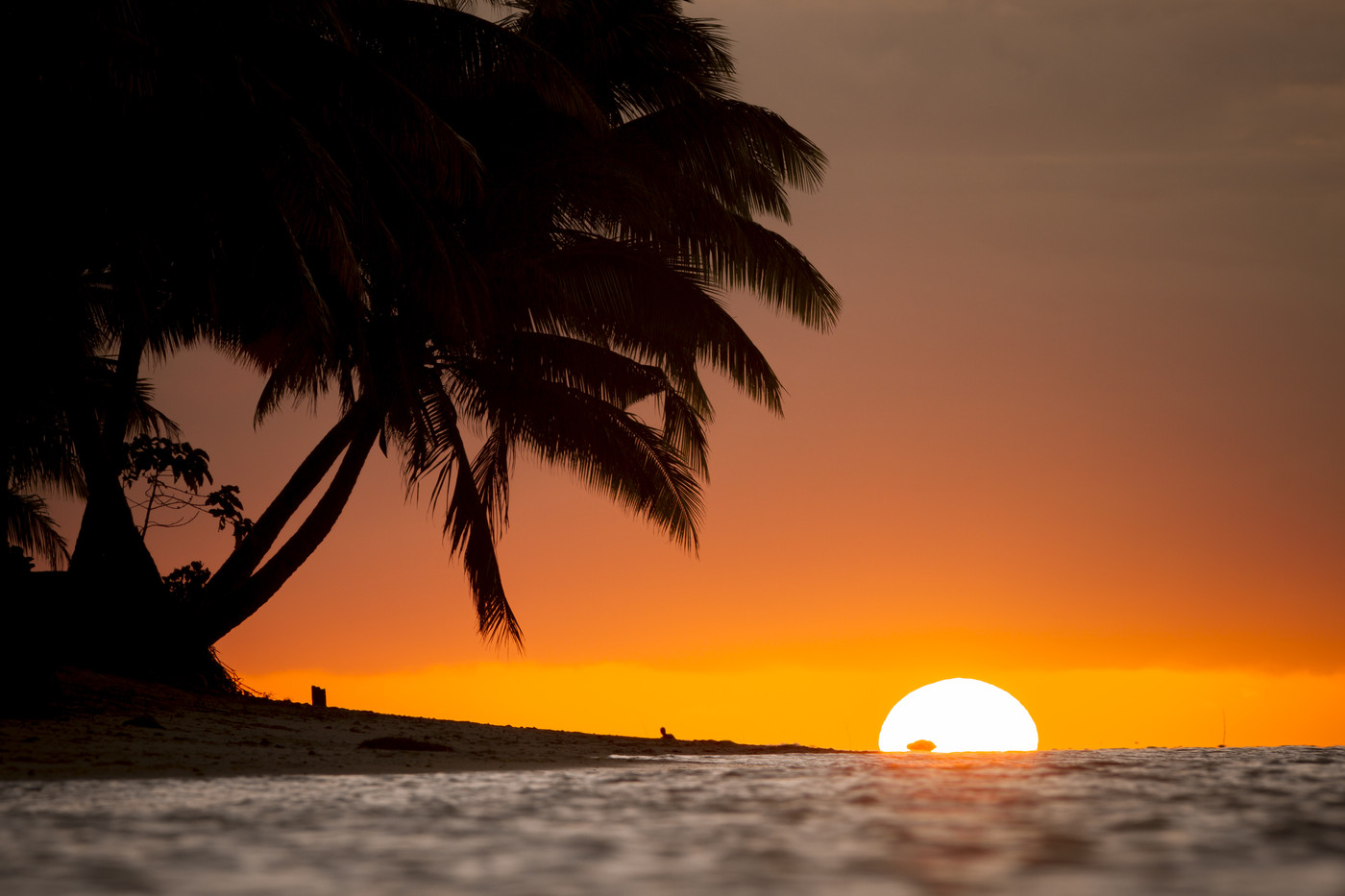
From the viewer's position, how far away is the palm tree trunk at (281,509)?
1208 centimetres

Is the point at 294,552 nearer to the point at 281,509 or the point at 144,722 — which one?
the point at 281,509

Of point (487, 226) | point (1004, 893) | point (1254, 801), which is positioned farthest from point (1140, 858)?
point (487, 226)

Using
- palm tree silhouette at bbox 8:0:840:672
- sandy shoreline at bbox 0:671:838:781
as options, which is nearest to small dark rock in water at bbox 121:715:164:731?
sandy shoreline at bbox 0:671:838:781

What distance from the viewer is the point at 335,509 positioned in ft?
40.5

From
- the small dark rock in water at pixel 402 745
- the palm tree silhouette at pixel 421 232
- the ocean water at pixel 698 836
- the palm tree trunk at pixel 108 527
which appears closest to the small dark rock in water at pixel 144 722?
the small dark rock in water at pixel 402 745

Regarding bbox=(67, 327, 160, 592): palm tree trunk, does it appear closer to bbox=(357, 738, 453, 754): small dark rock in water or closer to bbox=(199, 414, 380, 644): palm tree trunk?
bbox=(199, 414, 380, 644): palm tree trunk

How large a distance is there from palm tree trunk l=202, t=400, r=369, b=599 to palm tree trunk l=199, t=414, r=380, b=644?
11cm

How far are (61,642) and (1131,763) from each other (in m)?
9.76

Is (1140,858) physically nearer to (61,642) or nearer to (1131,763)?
(1131,763)

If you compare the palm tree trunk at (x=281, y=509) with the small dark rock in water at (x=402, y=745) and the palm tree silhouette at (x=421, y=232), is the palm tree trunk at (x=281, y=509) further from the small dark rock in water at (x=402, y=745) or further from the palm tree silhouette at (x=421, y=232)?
the small dark rock in water at (x=402, y=745)

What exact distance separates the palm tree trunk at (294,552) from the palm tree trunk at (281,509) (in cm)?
11

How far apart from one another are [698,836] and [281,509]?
10.9m

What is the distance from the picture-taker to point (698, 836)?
2084mm

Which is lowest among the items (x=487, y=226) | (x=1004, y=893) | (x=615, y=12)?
(x=1004, y=893)
